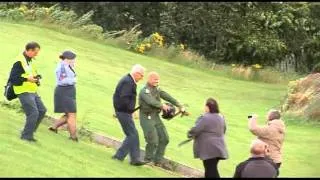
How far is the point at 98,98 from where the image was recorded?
20781 millimetres

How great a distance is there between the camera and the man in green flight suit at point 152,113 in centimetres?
1326

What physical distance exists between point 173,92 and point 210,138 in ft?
45.4

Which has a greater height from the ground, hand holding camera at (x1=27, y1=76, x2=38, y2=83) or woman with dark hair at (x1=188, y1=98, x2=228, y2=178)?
hand holding camera at (x1=27, y1=76, x2=38, y2=83)

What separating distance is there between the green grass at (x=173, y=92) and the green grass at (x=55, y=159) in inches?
86.1

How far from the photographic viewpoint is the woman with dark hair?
12.0m

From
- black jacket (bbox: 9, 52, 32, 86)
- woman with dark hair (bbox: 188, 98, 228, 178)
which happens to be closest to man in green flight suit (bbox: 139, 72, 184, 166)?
woman with dark hair (bbox: 188, 98, 228, 178)

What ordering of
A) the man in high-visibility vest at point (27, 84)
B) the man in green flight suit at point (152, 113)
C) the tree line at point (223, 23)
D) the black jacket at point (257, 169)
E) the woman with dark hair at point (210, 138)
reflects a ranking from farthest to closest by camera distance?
1. the tree line at point (223, 23)
2. the man in green flight suit at point (152, 113)
3. the man in high-visibility vest at point (27, 84)
4. the woman with dark hair at point (210, 138)
5. the black jacket at point (257, 169)

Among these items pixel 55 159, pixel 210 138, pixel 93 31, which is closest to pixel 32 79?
pixel 55 159

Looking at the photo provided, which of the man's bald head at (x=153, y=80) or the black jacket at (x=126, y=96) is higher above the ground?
the man's bald head at (x=153, y=80)

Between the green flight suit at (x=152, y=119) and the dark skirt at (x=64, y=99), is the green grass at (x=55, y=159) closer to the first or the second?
the green flight suit at (x=152, y=119)

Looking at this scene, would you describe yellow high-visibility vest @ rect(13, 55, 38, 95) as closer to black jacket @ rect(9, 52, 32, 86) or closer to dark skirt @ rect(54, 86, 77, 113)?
black jacket @ rect(9, 52, 32, 86)

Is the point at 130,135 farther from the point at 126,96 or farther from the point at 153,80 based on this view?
the point at 153,80

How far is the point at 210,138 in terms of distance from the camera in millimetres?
12000

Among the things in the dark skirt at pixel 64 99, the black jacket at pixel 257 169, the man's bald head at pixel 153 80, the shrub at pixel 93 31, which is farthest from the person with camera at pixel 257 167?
the shrub at pixel 93 31
